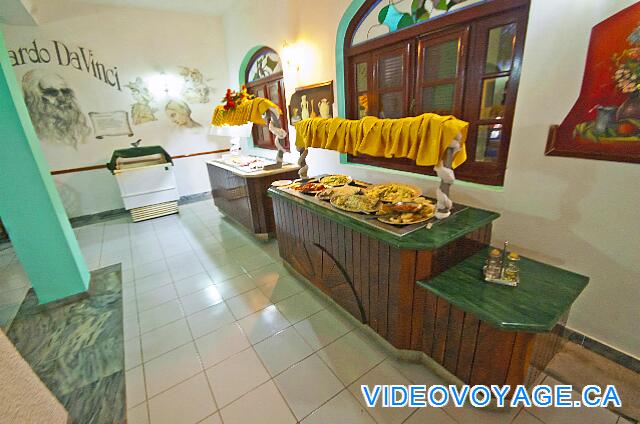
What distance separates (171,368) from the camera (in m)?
2.04

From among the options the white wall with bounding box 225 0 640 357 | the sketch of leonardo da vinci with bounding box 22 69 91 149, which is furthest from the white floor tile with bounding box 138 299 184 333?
the sketch of leonardo da vinci with bounding box 22 69 91 149

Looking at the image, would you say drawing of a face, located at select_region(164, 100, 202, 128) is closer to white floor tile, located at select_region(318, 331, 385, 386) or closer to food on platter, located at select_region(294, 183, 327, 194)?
→ food on platter, located at select_region(294, 183, 327, 194)

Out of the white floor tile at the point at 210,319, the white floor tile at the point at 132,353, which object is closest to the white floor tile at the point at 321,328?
the white floor tile at the point at 210,319

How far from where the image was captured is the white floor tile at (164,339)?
2.20 meters

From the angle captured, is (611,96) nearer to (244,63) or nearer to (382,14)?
(382,14)

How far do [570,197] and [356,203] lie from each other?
140cm

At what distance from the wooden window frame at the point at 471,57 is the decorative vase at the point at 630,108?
56 centimetres

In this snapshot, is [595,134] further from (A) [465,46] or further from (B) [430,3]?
(B) [430,3]

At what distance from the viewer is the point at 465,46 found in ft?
7.22

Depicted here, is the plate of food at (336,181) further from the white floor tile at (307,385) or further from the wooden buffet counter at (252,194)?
the white floor tile at (307,385)

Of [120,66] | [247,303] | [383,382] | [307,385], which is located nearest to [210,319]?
[247,303]

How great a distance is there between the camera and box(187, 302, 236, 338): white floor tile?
2394mm

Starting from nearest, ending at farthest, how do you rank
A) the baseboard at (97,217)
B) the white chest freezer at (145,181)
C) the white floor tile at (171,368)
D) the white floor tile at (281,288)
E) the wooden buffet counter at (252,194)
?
the white floor tile at (171,368), the white floor tile at (281,288), the wooden buffet counter at (252,194), the white chest freezer at (145,181), the baseboard at (97,217)

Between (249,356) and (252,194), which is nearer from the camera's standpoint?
(249,356)
